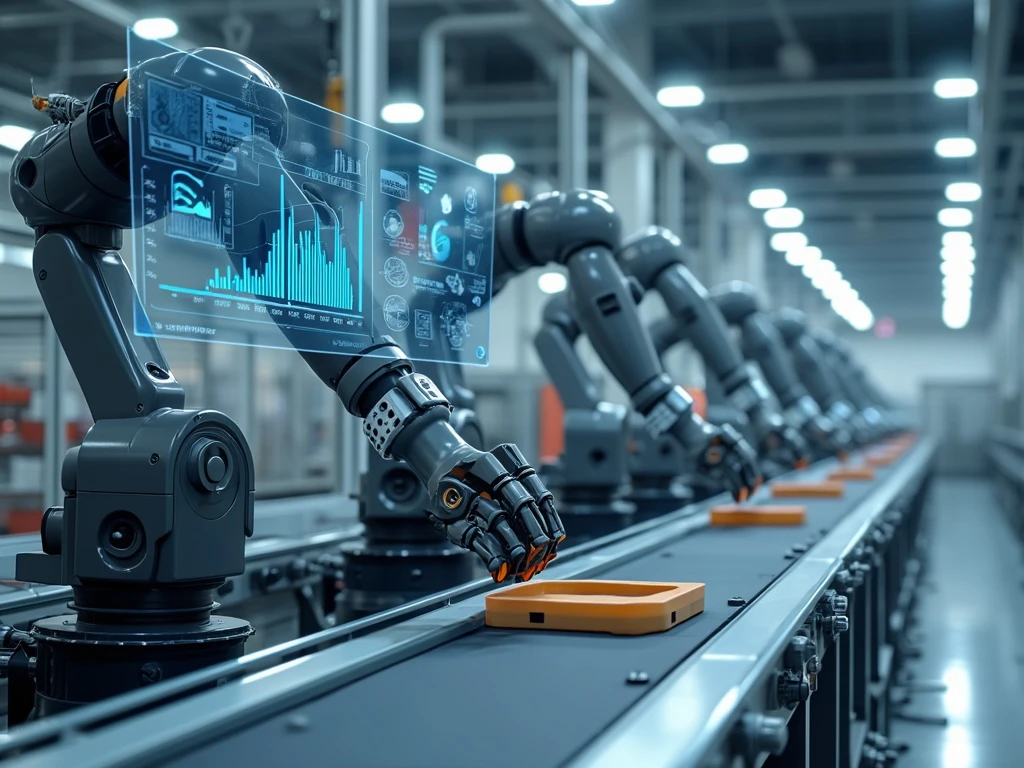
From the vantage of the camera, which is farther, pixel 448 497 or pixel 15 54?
pixel 15 54

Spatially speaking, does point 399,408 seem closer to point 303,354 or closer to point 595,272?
point 303,354

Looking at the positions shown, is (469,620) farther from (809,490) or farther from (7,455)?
(7,455)

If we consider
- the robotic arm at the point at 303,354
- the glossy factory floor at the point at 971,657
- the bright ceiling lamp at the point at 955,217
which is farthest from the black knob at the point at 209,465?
the bright ceiling lamp at the point at 955,217

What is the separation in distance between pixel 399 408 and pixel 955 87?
8.55 metres

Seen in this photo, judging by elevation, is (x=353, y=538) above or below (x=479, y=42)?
below

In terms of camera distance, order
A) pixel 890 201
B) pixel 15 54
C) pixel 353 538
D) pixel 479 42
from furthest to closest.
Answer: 1. pixel 890 201
2. pixel 479 42
3. pixel 15 54
4. pixel 353 538

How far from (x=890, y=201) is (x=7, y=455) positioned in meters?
12.6

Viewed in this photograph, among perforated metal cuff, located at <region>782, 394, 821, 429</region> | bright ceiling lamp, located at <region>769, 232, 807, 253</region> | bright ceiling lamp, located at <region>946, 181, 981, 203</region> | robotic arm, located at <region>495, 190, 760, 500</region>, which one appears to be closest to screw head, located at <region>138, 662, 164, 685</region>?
robotic arm, located at <region>495, 190, 760, 500</region>

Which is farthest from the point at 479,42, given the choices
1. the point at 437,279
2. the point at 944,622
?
the point at 437,279

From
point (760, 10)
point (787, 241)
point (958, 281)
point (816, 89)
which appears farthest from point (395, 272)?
point (958, 281)

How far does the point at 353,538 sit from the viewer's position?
11.0 feet

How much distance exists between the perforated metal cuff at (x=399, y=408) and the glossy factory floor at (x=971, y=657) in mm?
3067

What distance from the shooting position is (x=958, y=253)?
62.0 feet

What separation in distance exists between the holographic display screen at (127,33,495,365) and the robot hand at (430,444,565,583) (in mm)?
273
